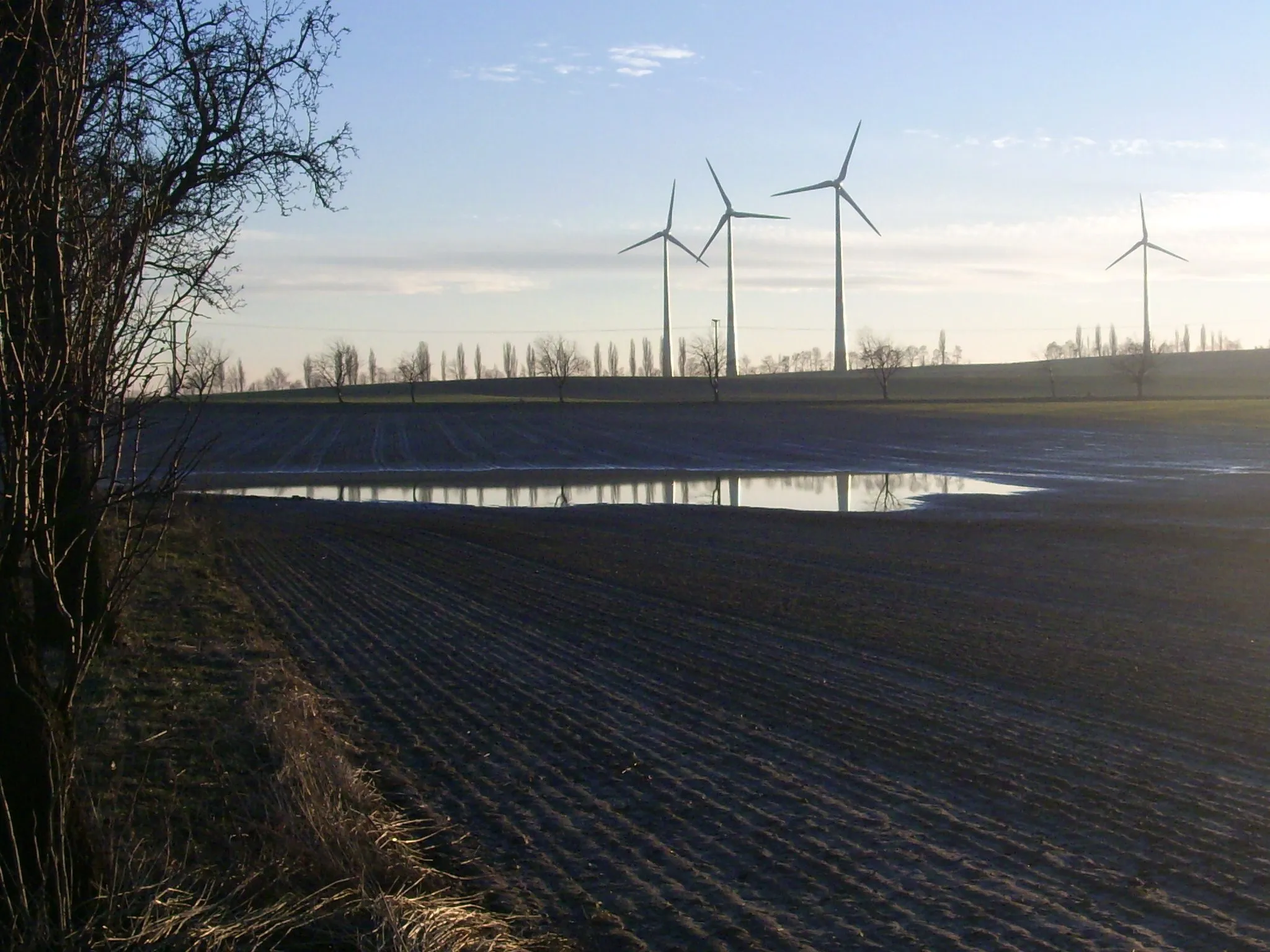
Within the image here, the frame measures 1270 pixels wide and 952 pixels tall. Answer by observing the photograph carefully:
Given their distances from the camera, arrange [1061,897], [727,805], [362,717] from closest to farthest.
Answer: [1061,897], [727,805], [362,717]

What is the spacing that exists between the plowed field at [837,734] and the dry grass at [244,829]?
0.60 m

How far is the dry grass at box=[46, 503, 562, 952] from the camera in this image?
498cm

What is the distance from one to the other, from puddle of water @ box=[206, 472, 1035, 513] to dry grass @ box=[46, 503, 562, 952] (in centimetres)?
2033

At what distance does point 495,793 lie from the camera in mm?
7965

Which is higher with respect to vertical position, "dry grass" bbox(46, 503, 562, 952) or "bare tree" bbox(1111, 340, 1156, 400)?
"bare tree" bbox(1111, 340, 1156, 400)

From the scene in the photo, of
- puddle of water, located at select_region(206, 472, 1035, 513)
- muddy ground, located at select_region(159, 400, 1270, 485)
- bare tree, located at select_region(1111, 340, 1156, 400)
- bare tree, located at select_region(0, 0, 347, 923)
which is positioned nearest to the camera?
bare tree, located at select_region(0, 0, 347, 923)

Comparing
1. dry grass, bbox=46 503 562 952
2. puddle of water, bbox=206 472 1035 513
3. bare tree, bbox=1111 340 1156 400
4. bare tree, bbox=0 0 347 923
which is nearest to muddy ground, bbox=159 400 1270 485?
puddle of water, bbox=206 472 1035 513

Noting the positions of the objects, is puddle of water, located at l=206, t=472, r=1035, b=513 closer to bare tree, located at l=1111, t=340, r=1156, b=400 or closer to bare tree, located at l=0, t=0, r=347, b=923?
bare tree, located at l=0, t=0, r=347, b=923

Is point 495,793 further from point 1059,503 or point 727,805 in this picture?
point 1059,503

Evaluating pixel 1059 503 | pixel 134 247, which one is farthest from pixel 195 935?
pixel 1059 503

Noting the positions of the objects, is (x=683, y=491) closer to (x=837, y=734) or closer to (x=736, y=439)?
(x=736, y=439)

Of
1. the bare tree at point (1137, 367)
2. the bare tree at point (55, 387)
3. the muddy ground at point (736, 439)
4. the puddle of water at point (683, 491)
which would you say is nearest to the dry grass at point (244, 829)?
the bare tree at point (55, 387)

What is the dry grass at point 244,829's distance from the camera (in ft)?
16.3

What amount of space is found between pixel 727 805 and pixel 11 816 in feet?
13.5
